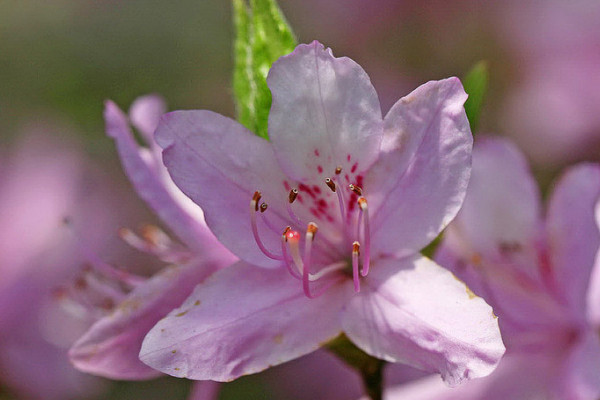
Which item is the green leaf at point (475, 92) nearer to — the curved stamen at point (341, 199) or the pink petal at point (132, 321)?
the curved stamen at point (341, 199)

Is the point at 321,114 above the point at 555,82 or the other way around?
above

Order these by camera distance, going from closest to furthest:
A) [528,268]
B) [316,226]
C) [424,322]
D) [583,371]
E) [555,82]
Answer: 1. [424,322]
2. [316,226]
3. [583,371]
4. [528,268]
5. [555,82]

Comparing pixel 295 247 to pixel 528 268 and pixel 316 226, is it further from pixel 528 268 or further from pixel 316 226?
pixel 528 268

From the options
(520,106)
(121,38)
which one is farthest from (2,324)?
(121,38)

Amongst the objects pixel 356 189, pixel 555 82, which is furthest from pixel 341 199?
pixel 555 82

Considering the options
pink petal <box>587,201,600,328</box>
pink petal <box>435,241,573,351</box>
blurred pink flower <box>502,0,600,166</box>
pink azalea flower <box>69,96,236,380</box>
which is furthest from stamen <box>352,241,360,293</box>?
blurred pink flower <box>502,0,600,166</box>

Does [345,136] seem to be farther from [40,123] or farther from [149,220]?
[40,123]

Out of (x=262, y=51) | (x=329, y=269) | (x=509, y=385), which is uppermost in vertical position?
(x=262, y=51)

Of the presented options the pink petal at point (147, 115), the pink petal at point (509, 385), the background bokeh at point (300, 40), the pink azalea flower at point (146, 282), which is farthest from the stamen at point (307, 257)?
the background bokeh at point (300, 40)
